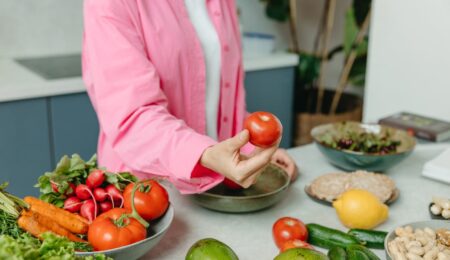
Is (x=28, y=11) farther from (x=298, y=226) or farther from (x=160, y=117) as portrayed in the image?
(x=298, y=226)

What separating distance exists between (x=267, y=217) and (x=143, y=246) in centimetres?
35

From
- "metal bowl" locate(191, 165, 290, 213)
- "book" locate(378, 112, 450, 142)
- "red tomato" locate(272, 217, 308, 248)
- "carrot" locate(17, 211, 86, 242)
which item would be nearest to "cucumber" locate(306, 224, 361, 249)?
"red tomato" locate(272, 217, 308, 248)

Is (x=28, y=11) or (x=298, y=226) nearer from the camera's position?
(x=298, y=226)

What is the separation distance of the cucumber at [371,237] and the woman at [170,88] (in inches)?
9.7

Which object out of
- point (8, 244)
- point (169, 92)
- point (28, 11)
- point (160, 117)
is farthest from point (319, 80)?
point (8, 244)

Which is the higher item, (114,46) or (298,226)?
(114,46)

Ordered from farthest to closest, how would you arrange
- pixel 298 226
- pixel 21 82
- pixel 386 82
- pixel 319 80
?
pixel 319 80
pixel 386 82
pixel 21 82
pixel 298 226

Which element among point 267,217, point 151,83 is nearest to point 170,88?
point 151,83

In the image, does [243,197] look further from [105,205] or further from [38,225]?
[38,225]

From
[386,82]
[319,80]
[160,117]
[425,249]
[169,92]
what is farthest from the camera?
[319,80]

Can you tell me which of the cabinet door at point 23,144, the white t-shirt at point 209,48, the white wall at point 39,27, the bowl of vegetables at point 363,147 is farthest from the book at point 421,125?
the white wall at point 39,27

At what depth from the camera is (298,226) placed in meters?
1.08

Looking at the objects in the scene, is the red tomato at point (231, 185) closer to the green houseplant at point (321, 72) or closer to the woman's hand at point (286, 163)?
the woman's hand at point (286, 163)

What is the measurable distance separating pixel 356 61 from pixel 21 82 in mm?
1726
